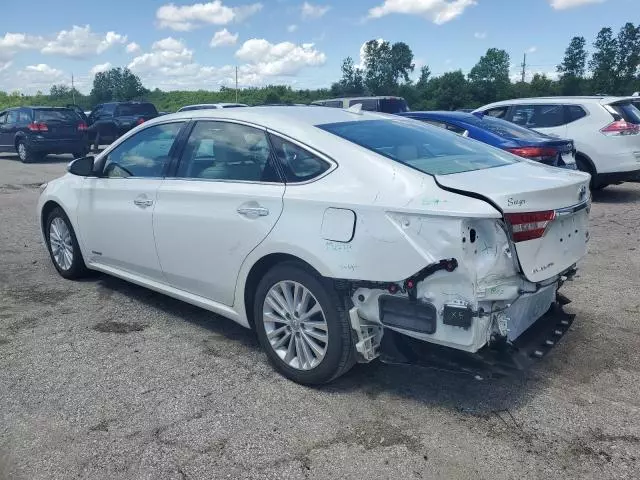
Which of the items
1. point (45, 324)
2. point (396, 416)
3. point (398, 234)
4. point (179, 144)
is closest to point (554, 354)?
point (396, 416)

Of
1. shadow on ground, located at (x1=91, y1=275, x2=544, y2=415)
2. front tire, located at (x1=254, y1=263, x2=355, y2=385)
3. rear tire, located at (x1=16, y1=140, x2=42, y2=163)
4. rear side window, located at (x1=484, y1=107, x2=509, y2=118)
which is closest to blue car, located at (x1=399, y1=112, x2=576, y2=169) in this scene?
rear side window, located at (x1=484, y1=107, x2=509, y2=118)

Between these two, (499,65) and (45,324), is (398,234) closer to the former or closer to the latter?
(45,324)

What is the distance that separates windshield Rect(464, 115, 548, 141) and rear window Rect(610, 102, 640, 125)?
222 centimetres

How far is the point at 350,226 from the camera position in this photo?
10.9 feet

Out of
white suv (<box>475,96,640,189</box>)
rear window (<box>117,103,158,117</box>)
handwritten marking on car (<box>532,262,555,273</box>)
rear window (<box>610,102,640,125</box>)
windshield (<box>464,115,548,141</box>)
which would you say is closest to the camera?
handwritten marking on car (<box>532,262,555,273</box>)

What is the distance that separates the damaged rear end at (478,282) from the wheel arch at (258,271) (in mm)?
415

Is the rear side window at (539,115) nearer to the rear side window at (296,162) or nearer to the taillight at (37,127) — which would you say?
the rear side window at (296,162)

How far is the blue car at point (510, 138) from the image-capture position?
8344 millimetres

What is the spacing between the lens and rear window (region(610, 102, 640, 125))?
10.1m

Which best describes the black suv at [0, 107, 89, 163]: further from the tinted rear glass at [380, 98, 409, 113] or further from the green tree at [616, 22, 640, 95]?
the green tree at [616, 22, 640, 95]

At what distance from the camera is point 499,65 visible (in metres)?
91.2

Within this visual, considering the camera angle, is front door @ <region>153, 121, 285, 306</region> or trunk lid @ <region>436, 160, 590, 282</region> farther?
front door @ <region>153, 121, 285, 306</region>

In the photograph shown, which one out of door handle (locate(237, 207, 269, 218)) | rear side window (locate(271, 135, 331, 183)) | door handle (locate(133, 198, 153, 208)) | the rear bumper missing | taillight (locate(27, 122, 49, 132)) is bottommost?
the rear bumper missing

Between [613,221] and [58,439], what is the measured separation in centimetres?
780
